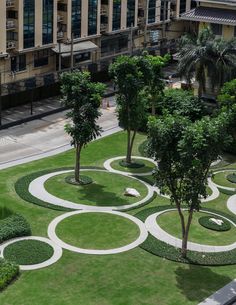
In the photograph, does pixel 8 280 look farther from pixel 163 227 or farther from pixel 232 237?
pixel 232 237

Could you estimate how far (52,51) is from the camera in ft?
266

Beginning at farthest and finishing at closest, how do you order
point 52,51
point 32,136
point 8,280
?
point 52,51 → point 32,136 → point 8,280

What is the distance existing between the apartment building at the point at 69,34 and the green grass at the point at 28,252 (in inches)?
1323

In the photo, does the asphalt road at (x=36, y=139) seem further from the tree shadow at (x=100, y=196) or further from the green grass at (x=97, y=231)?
the green grass at (x=97, y=231)

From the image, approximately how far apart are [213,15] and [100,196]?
3093cm

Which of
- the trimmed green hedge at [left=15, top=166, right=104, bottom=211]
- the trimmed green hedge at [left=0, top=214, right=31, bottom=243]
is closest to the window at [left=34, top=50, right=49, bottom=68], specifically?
the trimmed green hedge at [left=15, top=166, right=104, bottom=211]

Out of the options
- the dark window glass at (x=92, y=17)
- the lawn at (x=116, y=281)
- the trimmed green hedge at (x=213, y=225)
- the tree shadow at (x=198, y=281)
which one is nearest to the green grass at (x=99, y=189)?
the trimmed green hedge at (x=213, y=225)

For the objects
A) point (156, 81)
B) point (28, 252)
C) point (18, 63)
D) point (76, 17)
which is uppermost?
point (76, 17)

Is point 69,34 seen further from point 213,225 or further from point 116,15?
point 213,225

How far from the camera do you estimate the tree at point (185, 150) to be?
3544 centimetres

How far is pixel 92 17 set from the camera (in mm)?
85688

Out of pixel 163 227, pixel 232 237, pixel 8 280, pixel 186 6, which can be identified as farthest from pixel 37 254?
pixel 186 6

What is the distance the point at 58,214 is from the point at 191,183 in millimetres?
12435

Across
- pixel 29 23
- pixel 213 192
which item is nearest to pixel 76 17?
pixel 29 23
